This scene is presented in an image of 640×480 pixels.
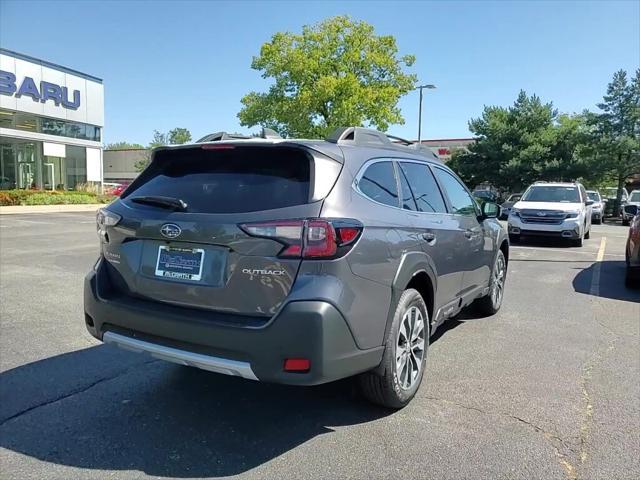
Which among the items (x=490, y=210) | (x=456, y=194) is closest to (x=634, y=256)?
(x=490, y=210)

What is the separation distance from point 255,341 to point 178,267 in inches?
27.2

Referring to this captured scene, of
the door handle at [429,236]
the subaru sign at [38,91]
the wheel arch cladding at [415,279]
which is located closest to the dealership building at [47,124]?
the subaru sign at [38,91]

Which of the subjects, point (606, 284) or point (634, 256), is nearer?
point (634, 256)

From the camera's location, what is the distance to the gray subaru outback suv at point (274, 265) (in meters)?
2.82

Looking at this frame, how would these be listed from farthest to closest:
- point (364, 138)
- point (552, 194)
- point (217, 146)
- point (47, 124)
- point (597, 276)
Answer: point (47, 124) < point (552, 194) < point (597, 276) < point (364, 138) < point (217, 146)

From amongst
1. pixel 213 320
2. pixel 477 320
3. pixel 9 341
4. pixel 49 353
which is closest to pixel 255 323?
pixel 213 320

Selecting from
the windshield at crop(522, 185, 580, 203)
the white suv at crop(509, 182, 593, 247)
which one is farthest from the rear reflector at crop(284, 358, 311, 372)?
the windshield at crop(522, 185, 580, 203)

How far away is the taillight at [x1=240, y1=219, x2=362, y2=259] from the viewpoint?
283 cm

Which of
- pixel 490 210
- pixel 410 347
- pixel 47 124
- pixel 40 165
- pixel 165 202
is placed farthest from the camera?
pixel 40 165

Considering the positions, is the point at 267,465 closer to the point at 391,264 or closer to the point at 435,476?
the point at 435,476

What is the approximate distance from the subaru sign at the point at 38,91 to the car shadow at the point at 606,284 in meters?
29.5

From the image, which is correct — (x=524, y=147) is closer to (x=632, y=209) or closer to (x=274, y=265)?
(x=632, y=209)

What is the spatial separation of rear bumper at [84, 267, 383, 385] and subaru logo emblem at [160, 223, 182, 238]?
1.42ft

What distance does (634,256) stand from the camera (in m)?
7.86
